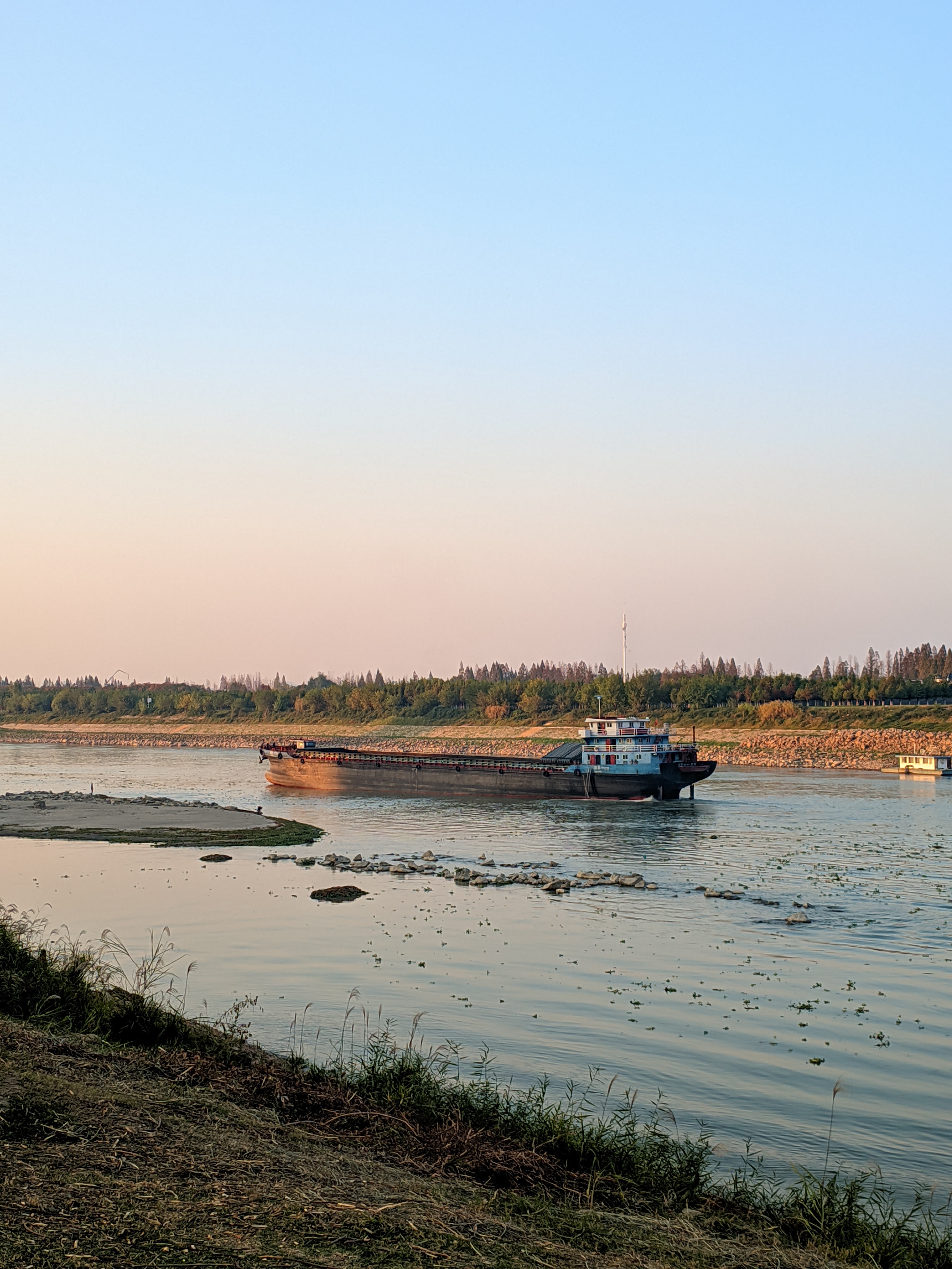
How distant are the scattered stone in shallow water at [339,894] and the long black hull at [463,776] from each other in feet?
135

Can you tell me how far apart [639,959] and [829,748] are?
10848 cm

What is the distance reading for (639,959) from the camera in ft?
80.8

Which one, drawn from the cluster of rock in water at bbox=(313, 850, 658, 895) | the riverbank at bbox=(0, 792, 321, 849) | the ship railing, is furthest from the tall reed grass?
the ship railing

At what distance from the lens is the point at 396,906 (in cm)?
3152

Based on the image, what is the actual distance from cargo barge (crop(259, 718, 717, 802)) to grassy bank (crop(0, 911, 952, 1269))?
193 feet

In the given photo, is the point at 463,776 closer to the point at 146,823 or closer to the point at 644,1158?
the point at 146,823

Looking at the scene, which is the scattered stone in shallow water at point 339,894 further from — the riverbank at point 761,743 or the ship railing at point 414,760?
the riverbank at point 761,743

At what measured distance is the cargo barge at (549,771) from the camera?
241ft

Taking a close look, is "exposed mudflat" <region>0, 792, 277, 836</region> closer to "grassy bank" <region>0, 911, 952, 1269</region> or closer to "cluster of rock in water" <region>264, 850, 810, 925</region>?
"cluster of rock in water" <region>264, 850, 810, 925</region>

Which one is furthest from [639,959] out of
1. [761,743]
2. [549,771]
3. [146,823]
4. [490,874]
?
[761,743]

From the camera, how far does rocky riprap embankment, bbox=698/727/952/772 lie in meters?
116

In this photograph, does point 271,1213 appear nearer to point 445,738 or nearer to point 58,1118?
point 58,1118

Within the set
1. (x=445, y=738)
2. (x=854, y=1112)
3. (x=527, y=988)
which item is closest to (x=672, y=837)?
(x=527, y=988)

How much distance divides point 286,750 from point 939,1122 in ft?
261
